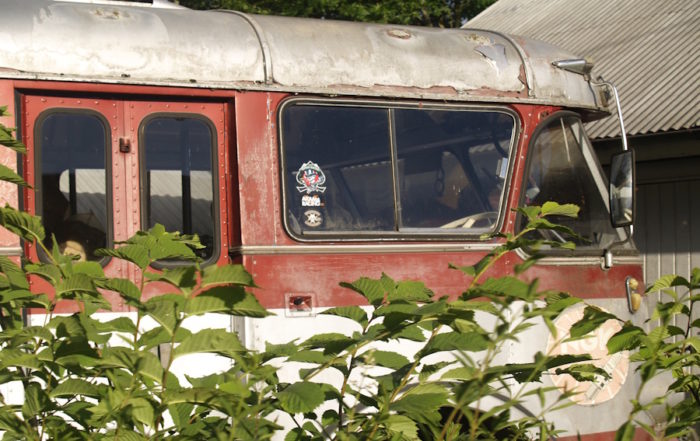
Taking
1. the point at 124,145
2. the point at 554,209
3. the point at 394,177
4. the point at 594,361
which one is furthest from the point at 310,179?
the point at 554,209

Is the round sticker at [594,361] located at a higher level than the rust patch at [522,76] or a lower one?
lower

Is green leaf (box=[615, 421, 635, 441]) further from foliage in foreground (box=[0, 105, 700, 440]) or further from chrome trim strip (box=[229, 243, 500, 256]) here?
chrome trim strip (box=[229, 243, 500, 256])

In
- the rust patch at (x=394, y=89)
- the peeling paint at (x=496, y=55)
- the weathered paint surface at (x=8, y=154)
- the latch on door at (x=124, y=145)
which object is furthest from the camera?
the peeling paint at (x=496, y=55)

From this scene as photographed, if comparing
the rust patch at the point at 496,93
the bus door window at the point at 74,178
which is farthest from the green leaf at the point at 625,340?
the rust patch at the point at 496,93

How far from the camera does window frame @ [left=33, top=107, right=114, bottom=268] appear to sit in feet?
14.9

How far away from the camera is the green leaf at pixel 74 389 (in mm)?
1950

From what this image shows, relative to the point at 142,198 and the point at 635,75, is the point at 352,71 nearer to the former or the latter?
the point at 142,198

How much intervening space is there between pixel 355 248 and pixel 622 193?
167cm

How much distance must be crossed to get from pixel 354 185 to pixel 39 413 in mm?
3132

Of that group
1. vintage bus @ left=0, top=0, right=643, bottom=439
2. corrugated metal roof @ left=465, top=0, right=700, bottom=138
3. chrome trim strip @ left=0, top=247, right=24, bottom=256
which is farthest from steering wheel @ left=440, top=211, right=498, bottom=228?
corrugated metal roof @ left=465, top=0, right=700, bottom=138

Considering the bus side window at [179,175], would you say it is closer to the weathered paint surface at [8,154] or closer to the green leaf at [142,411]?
the weathered paint surface at [8,154]

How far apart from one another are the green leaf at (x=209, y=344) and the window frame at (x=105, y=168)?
9.17 feet

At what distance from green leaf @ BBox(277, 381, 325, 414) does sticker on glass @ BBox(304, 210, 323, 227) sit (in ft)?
9.83

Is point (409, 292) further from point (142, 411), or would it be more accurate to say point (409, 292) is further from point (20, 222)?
point (20, 222)
